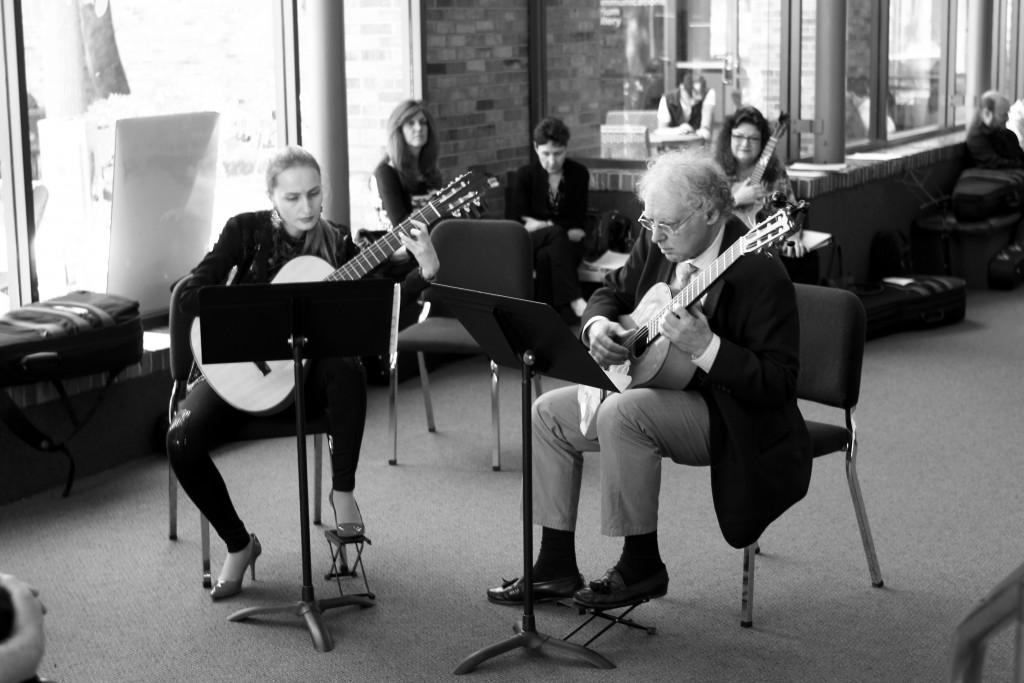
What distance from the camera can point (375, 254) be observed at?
3.72 metres

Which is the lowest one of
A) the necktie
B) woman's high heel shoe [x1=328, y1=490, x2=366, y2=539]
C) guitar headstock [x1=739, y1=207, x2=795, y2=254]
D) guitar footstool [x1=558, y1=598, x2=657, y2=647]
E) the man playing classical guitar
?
guitar footstool [x1=558, y1=598, x2=657, y2=647]

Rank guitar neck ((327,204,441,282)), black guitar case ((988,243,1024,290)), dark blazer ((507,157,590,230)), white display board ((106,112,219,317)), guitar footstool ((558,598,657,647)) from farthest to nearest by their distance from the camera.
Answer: black guitar case ((988,243,1024,290)), dark blazer ((507,157,590,230)), white display board ((106,112,219,317)), guitar neck ((327,204,441,282)), guitar footstool ((558,598,657,647))

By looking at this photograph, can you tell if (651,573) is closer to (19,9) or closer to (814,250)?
(19,9)

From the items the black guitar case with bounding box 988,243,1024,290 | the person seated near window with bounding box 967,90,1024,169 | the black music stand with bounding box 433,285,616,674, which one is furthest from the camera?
the person seated near window with bounding box 967,90,1024,169

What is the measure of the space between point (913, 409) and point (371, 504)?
7.60 feet

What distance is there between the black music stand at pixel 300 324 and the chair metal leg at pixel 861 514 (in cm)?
124

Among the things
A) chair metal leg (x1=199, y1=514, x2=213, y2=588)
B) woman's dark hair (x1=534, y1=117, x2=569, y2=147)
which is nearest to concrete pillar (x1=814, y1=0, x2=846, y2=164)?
woman's dark hair (x1=534, y1=117, x2=569, y2=147)

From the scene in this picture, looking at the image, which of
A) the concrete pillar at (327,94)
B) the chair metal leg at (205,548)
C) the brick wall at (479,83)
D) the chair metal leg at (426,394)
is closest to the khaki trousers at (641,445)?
the chair metal leg at (205,548)

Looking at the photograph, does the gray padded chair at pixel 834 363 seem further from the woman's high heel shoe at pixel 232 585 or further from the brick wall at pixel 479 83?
the brick wall at pixel 479 83

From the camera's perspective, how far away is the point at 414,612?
3.52 meters

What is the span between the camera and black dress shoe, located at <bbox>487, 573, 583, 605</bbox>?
3.48 m

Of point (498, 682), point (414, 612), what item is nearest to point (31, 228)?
point (414, 612)

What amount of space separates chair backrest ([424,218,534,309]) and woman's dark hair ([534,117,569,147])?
161 cm

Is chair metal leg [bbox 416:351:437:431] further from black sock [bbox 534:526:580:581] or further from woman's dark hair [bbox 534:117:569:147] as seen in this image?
black sock [bbox 534:526:580:581]
